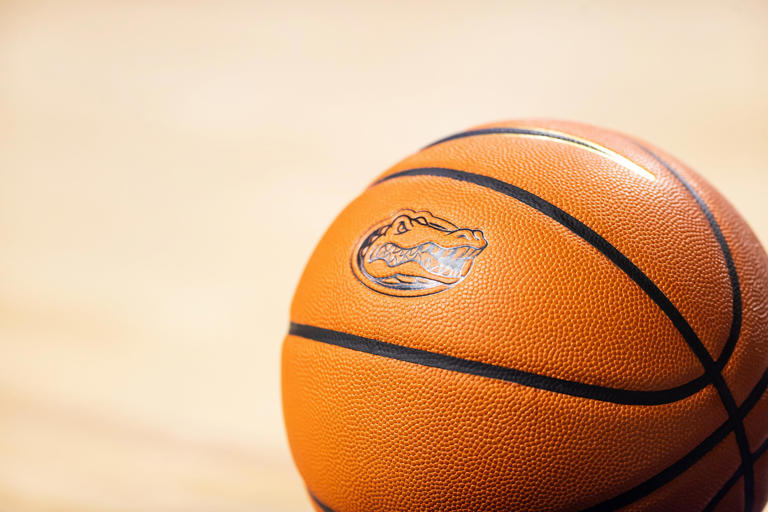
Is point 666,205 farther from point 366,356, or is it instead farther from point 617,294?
point 366,356

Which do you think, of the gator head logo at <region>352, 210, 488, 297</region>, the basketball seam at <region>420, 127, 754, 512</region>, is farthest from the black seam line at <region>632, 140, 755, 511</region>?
the gator head logo at <region>352, 210, 488, 297</region>

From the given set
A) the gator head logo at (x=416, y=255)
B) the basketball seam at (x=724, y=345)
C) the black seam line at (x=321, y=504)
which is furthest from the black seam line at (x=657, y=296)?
the black seam line at (x=321, y=504)

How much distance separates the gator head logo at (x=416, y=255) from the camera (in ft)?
4.25

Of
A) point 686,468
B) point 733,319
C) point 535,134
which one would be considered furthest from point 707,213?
point 686,468

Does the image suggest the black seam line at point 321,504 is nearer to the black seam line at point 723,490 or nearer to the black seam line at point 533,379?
the black seam line at point 533,379

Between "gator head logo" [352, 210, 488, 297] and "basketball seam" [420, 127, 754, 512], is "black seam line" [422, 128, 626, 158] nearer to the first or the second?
"basketball seam" [420, 127, 754, 512]

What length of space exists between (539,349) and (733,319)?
0.39 m

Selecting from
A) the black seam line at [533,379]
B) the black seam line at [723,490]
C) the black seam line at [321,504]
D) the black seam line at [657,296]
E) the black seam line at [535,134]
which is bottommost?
the black seam line at [321,504]

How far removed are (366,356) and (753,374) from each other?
68 centimetres

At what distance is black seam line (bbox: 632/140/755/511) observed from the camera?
1300 millimetres

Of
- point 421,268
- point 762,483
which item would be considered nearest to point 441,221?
point 421,268

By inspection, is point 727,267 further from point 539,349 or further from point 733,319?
point 539,349

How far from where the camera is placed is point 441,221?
1.36 m

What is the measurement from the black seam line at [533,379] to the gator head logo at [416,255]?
10 centimetres
